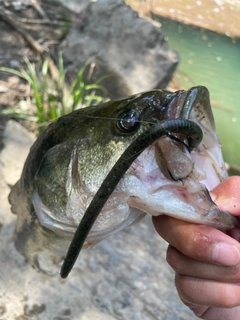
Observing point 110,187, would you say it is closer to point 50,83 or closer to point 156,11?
point 50,83

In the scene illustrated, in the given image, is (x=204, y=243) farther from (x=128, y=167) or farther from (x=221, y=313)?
(x=221, y=313)

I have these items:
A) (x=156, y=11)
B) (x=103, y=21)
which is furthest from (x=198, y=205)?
(x=156, y=11)

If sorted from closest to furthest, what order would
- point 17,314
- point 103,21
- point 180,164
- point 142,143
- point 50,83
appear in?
point 142,143, point 180,164, point 17,314, point 50,83, point 103,21

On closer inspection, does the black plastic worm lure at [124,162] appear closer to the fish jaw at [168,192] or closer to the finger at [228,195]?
the fish jaw at [168,192]

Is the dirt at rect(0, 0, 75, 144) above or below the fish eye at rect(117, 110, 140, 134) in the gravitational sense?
below

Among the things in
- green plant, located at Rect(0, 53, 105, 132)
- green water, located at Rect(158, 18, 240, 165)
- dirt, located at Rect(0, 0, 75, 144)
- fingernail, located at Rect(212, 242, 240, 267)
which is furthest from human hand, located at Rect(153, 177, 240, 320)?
green water, located at Rect(158, 18, 240, 165)

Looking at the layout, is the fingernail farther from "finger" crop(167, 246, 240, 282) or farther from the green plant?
the green plant

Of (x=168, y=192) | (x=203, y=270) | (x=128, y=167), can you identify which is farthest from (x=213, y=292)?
(x=128, y=167)
